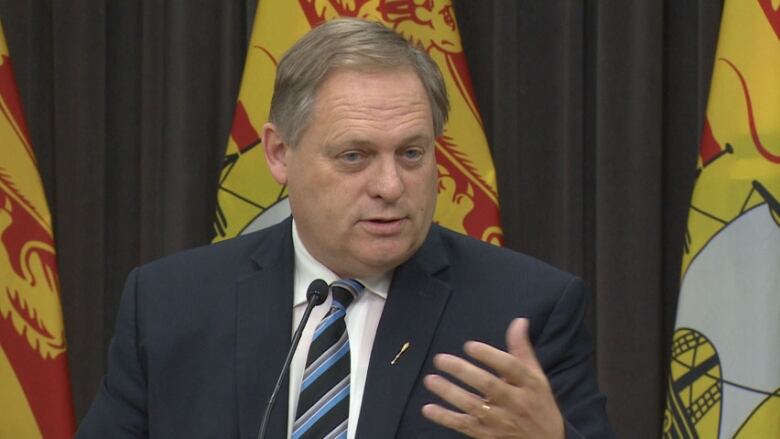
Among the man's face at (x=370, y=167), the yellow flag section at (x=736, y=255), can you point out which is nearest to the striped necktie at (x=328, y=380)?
the man's face at (x=370, y=167)

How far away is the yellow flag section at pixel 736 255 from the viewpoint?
3.08 metres

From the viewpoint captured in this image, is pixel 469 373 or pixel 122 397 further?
pixel 122 397

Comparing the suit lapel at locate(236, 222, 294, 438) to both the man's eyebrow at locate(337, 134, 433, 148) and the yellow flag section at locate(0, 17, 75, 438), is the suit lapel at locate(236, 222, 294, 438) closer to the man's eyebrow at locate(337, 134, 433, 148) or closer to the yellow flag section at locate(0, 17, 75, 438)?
the man's eyebrow at locate(337, 134, 433, 148)

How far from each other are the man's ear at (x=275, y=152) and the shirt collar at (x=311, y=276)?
0.40 ft

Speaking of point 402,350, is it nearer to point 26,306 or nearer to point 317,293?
point 317,293

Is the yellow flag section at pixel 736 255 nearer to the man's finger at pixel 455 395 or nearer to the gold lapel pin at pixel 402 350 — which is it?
the gold lapel pin at pixel 402 350

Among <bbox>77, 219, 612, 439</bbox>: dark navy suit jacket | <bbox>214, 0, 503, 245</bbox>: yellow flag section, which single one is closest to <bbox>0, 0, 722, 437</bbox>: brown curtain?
<bbox>214, 0, 503, 245</bbox>: yellow flag section

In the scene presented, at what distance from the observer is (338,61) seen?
234 centimetres

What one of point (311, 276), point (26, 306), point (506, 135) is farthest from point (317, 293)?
point (506, 135)

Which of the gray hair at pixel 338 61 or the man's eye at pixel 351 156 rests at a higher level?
the gray hair at pixel 338 61

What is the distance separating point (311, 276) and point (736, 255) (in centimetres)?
125

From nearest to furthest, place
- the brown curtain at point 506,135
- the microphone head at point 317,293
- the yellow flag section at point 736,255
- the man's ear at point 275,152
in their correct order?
the microphone head at point 317,293
the man's ear at point 275,152
the yellow flag section at point 736,255
the brown curtain at point 506,135

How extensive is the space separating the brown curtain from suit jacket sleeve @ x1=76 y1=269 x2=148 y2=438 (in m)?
1.51

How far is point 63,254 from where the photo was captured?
13.5 feet
